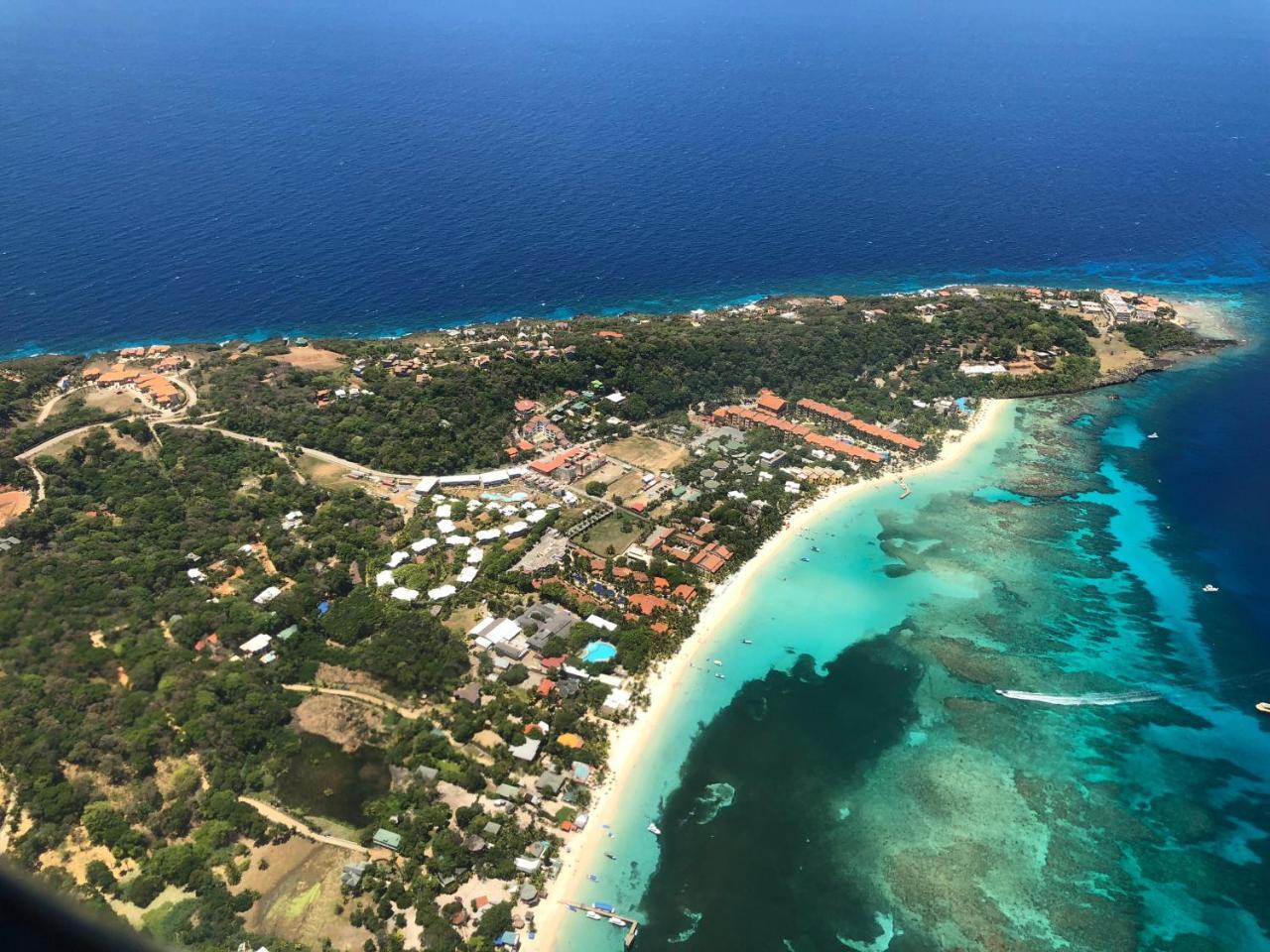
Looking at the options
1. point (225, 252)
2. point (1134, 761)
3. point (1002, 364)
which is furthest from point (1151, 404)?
point (225, 252)

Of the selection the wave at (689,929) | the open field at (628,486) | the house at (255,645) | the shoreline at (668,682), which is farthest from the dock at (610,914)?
the open field at (628,486)

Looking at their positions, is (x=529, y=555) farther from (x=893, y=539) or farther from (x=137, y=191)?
(x=137, y=191)

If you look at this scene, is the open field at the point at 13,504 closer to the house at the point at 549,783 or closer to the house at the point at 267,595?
the house at the point at 267,595

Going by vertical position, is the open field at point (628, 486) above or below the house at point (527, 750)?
above

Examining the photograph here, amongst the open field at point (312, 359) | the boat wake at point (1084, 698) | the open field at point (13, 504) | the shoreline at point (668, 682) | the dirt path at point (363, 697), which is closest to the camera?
the shoreline at point (668, 682)

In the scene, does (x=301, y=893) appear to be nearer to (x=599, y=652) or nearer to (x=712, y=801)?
(x=599, y=652)

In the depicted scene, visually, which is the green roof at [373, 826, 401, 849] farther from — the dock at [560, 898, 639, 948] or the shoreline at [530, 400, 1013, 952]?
the dock at [560, 898, 639, 948]

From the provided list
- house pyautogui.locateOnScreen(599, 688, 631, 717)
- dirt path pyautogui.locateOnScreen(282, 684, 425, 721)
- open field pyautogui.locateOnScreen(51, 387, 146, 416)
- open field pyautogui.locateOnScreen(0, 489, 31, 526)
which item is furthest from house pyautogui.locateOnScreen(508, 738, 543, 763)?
open field pyautogui.locateOnScreen(51, 387, 146, 416)
